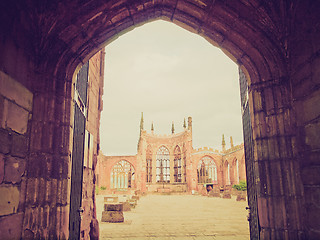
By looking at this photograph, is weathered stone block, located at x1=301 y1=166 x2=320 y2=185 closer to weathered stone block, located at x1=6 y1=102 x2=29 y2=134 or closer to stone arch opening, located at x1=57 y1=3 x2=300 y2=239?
stone arch opening, located at x1=57 y1=3 x2=300 y2=239

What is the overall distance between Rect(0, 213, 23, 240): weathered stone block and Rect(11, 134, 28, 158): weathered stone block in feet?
2.09

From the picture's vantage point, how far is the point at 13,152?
267 centimetres

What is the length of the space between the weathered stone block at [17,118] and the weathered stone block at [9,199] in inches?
24.0

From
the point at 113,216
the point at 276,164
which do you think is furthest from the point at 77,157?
the point at 113,216

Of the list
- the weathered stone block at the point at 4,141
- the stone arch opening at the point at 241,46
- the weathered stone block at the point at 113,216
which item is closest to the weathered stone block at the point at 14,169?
the weathered stone block at the point at 4,141

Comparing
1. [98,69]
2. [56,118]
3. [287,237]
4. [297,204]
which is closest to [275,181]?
[297,204]

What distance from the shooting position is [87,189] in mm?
5008

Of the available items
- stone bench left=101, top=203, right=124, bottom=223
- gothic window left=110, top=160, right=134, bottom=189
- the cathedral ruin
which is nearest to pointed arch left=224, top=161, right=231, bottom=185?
the cathedral ruin

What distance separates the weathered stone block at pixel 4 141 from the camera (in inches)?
95.2

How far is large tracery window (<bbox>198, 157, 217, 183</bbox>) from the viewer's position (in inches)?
1437

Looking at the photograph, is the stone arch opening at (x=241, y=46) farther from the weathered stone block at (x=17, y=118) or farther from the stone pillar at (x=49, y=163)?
the weathered stone block at (x=17, y=118)

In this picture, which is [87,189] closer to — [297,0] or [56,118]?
[56,118]

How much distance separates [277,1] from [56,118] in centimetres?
310

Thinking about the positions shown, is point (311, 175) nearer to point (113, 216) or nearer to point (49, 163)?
point (49, 163)
